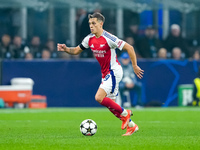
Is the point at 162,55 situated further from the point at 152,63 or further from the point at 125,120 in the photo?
the point at 125,120

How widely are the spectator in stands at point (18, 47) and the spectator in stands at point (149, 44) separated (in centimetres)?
381

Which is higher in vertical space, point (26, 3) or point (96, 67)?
point (26, 3)

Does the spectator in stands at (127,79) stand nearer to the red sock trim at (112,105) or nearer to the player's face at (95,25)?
the player's face at (95,25)

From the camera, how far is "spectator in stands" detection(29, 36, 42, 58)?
19625mm

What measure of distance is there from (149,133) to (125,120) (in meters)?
0.52

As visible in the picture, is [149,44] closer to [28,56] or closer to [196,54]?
[196,54]

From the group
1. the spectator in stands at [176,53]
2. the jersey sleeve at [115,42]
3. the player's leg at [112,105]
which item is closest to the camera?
the player's leg at [112,105]

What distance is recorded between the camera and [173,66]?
66.6 feet

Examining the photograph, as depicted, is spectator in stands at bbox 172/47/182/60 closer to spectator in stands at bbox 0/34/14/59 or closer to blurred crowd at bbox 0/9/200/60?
blurred crowd at bbox 0/9/200/60

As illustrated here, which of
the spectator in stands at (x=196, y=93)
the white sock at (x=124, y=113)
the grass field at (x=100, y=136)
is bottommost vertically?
the spectator in stands at (x=196, y=93)

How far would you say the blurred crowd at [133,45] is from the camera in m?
19.4

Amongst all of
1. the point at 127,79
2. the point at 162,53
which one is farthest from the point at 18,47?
the point at 162,53

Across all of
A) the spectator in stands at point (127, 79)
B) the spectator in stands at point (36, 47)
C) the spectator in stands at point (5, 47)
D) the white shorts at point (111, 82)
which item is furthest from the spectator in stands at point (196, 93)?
the white shorts at point (111, 82)

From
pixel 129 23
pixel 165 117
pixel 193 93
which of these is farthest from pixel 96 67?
pixel 165 117
